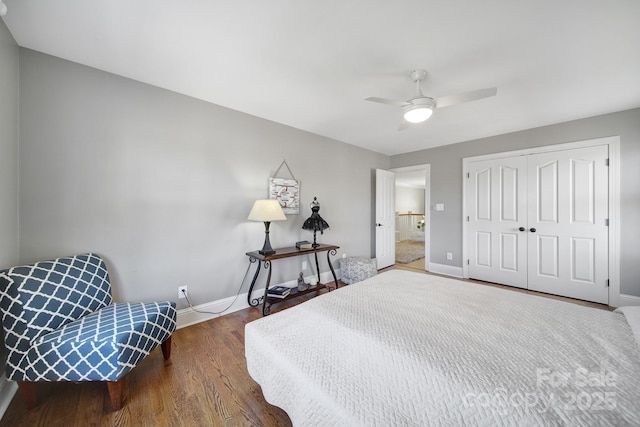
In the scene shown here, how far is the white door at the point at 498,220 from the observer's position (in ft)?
10.9

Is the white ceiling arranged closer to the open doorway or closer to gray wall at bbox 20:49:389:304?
gray wall at bbox 20:49:389:304

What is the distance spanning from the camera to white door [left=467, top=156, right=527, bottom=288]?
10.9ft

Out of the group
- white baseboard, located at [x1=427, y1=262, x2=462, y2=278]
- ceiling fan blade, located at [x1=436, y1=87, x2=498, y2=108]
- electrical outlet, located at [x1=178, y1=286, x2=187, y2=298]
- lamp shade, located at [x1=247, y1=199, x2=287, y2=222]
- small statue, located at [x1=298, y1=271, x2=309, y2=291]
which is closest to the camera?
ceiling fan blade, located at [x1=436, y1=87, x2=498, y2=108]

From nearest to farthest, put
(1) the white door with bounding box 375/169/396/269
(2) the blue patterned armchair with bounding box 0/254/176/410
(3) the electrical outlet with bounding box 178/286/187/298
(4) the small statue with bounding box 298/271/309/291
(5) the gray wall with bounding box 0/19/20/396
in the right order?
(2) the blue patterned armchair with bounding box 0/254/176/410 → (5) the gray wall with bounding box 0/19/20/396 → (3) the electrical outlet with bounding box 178/286/187/298 → (4) the small statue with bounding box 298/271/309/291 → (1) the white door with bounding box 375/169/396/269

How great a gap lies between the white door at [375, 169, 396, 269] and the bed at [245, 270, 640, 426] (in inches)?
111

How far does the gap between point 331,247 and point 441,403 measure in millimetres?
2399

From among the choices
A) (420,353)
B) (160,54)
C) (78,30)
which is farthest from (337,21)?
(420,353)

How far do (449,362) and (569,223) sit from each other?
348 centimetres

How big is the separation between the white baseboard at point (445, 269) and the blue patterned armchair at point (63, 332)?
411 cm

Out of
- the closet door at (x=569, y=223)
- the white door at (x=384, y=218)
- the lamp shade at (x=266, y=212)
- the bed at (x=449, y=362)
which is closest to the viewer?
the bed at (x=449, y=362)

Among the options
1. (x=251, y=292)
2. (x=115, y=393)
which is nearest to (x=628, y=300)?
(x=251, y=292)

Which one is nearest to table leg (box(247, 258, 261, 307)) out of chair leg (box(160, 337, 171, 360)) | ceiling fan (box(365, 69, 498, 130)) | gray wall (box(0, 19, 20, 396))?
chair leg (box(160, 337, 171, 360))

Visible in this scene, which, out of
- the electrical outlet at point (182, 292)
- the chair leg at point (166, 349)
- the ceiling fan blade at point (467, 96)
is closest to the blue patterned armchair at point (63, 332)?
the chair leg at point (166, 349)

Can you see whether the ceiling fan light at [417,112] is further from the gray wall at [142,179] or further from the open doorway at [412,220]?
the open doorway at [412,220]
